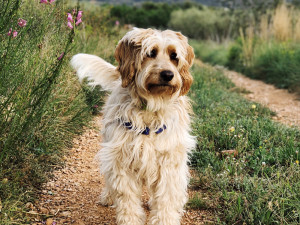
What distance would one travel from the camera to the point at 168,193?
3141 mm

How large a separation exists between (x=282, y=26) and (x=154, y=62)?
11.6 metres

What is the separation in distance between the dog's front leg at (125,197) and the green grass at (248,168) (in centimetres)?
85

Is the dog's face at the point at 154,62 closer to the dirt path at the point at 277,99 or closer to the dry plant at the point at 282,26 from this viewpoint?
the dirt path at the point at 277,99

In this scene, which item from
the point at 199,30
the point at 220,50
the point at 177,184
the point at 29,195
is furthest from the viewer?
the point at 199,30

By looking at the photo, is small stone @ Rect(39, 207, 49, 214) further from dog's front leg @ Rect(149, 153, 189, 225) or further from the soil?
dog's front leg @ Rect(149, 153, 189, 225)

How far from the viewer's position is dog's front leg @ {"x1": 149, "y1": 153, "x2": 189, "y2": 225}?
311 centimetres

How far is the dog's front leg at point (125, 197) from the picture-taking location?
10.1 ft

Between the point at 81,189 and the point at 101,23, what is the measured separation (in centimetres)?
712

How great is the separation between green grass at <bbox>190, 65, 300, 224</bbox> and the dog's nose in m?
1.31

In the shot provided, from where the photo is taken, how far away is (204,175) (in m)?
4.04

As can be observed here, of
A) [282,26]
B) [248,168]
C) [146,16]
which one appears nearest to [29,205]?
[248,168]

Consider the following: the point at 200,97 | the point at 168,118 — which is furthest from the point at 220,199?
the point at 200,97

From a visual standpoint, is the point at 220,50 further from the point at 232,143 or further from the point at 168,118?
the point at 168,118

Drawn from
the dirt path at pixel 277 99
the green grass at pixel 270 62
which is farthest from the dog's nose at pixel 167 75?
the green grass at pixel 270 62
